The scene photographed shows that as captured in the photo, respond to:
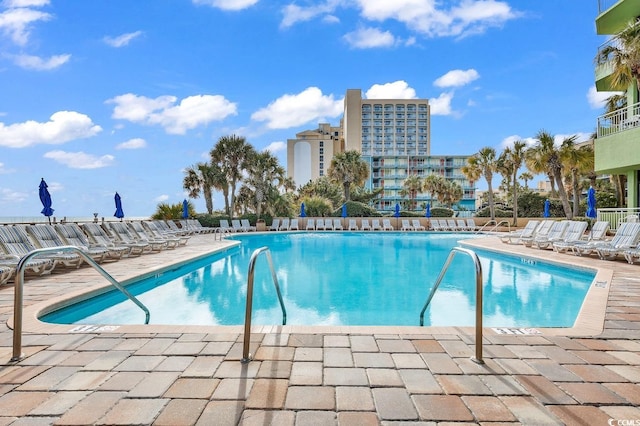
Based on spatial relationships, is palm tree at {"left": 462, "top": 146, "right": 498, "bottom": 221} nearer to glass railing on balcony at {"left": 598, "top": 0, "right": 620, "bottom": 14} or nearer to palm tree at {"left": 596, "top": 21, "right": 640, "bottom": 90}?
glass railing on balcony at {"left": 598, "top": 0, "right": 620, "bottom": 14}

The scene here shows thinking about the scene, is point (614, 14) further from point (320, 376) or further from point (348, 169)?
point (320, 376)

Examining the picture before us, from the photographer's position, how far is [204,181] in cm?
2800

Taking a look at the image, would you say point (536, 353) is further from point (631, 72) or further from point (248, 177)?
point (248, 177)

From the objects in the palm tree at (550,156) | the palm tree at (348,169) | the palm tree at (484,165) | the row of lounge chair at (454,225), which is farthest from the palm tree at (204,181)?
→ the palm tree at (550,156)

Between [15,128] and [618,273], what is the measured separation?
2388 centimetres

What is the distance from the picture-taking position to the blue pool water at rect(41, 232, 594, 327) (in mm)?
5668

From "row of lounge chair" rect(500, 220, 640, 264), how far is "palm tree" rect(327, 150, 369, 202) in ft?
55.4

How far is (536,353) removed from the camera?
10.7ft

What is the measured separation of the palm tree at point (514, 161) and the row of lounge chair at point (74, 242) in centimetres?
2164

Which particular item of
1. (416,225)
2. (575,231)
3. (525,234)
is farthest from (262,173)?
(575,231)

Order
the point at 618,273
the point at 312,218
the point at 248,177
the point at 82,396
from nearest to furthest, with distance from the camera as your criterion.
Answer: the point at 82,396 → the point at 618,273 → the point at 312,218 → the point at 248,177

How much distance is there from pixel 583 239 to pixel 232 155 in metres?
21.7

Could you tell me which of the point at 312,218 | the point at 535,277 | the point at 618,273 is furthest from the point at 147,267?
the point at 312,218

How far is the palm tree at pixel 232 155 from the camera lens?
2738cm
